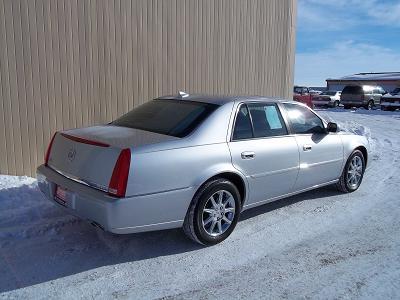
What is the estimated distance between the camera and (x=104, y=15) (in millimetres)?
6477

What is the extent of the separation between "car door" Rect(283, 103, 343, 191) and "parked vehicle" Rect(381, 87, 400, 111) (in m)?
20.8

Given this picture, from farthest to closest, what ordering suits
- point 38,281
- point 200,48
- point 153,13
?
point 200,48 < point 153,13 < point 38,281

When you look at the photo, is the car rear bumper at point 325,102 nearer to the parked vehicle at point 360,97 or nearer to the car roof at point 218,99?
the parked vehicle at point 360,97

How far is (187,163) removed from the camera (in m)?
3.72

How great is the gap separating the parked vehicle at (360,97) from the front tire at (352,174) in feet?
68.8

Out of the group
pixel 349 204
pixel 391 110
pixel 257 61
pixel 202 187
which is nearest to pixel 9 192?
pixel 202 187

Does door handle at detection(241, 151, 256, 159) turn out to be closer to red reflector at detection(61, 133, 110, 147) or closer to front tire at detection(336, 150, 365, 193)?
red reflector at detection(61, 133, 110, 147)

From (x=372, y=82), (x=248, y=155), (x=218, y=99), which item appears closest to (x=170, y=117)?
(x=218, y=99)

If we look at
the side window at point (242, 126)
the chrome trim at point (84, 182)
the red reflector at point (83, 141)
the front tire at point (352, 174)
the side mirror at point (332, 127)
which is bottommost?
the front tire at point (352, 174)

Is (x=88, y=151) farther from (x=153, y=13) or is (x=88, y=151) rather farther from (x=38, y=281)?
(x=153, y=13)

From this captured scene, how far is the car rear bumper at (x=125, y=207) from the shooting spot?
341cm

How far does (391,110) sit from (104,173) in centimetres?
2471

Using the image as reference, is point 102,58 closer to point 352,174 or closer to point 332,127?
point 332,127

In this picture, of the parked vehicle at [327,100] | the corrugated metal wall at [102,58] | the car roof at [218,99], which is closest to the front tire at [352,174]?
the car roof at [218,99]
